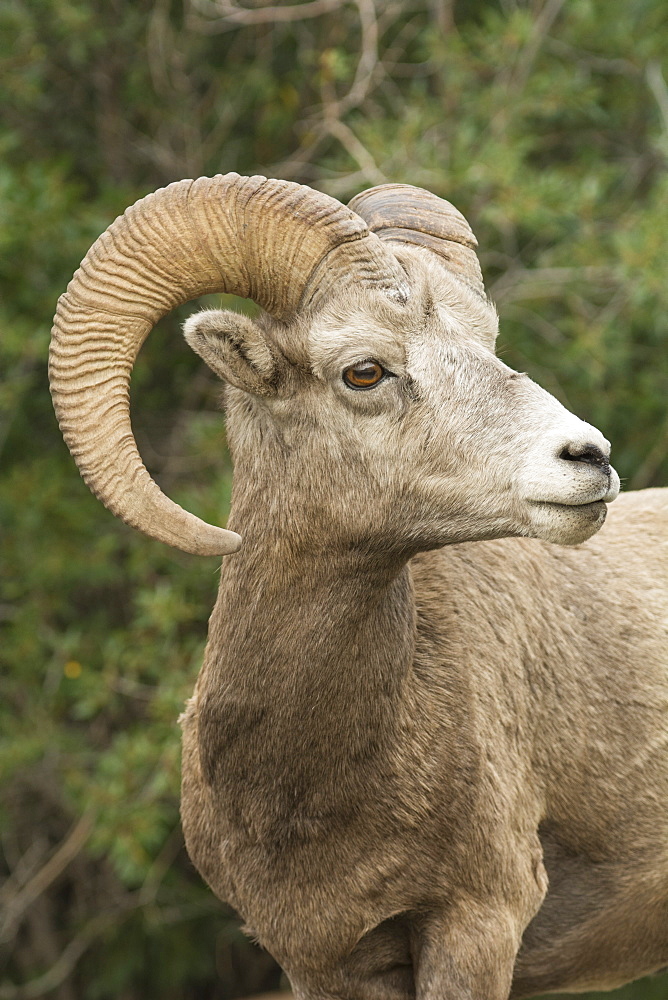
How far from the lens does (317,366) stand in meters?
3.58

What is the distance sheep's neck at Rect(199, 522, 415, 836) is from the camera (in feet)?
12.1

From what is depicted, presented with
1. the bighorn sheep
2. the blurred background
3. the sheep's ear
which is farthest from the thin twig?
the sheep's ear

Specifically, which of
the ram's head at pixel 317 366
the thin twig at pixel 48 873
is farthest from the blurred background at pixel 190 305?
the ram's head at pixel 317 366

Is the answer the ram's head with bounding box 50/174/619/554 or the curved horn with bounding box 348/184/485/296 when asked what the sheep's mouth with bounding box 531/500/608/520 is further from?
the curved horn with bounding box 348/184/485/296

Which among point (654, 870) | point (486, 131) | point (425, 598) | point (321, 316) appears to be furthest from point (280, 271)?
point (486, 131)

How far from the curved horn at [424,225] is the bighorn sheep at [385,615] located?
0.01 m

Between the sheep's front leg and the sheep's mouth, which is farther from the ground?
the sheep's mouth

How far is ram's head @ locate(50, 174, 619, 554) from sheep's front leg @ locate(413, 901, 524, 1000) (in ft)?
3.83

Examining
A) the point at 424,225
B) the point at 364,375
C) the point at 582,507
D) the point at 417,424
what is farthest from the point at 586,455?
the point at 424,225

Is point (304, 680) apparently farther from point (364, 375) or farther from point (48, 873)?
point (48, 873)

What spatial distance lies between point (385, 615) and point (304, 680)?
31cm

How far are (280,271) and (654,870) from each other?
244cm

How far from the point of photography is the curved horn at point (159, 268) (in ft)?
11.4

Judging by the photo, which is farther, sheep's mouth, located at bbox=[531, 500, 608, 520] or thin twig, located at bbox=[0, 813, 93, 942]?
thin twig, located at bbox=[0, 813, 93, 942]
